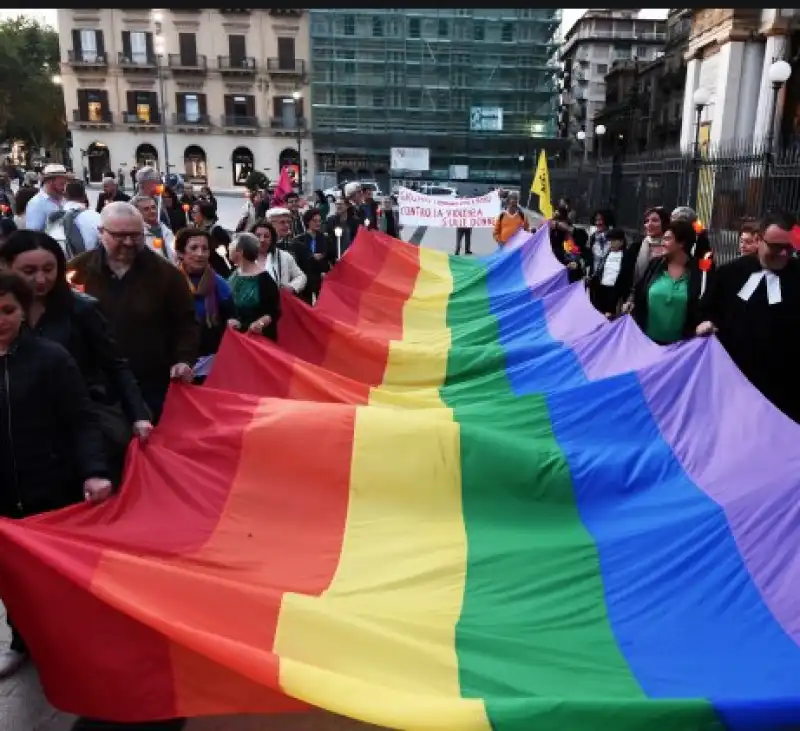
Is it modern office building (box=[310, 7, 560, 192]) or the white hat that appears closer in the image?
the white hat

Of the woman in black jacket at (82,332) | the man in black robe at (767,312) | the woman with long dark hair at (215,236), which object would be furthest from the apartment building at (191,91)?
the woman in black jacket at (82,332)

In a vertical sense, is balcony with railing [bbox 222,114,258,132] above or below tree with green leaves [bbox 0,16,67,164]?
below

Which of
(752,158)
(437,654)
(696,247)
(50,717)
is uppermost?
(752,158)

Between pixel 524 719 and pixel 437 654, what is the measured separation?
1.65 feet

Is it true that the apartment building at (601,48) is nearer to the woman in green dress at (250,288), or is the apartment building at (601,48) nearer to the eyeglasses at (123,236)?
the woman in green dress at (250,288)

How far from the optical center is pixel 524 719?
2.07 meters

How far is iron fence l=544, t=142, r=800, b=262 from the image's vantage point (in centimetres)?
1048

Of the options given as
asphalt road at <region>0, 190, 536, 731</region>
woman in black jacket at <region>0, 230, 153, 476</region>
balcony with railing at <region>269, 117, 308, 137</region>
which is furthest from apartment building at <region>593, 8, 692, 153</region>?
asphalt road at <region>0, 190, 536, 731</region>

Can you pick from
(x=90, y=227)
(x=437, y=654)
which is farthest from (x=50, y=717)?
(x=90, y=227)

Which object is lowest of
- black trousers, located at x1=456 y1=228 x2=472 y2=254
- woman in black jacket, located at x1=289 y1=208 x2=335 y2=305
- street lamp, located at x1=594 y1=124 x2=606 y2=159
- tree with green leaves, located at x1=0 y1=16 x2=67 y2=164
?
black trousers, located at x1=456 y1=228 x2=472 y2=254

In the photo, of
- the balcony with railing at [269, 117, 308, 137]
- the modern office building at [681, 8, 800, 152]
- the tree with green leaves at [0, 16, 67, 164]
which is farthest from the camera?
the tree with green leaves at [0, 16, 67, 164]

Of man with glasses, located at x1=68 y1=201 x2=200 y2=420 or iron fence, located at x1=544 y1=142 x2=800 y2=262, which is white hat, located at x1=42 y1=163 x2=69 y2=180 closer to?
man with glasses, located at x1=68 y1=201 x2=200 y2=420

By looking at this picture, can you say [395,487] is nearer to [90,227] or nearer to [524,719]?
[524,719]

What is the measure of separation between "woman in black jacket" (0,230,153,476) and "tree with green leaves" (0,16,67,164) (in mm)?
61447
